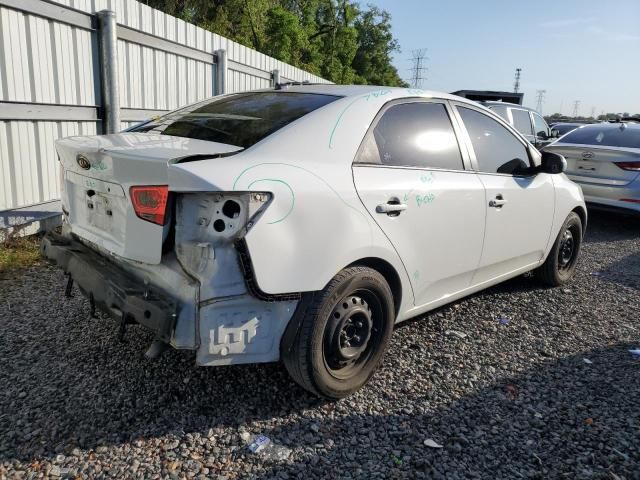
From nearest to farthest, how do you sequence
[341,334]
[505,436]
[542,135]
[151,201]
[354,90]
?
[151,201], [505,436], [341,334], [354,90], [542,135]

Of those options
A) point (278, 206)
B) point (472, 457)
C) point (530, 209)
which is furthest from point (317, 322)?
point (530, 209)

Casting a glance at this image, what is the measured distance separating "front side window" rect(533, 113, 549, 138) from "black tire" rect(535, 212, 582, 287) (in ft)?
22.7

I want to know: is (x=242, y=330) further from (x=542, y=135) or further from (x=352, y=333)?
(x=542, y=135)

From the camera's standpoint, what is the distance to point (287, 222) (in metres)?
2.31

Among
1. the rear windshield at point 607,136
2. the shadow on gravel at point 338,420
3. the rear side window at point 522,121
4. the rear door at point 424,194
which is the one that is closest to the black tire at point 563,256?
the rear door at point 424,194

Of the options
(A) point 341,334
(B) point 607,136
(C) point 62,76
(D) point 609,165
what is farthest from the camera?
(B) point 607,136

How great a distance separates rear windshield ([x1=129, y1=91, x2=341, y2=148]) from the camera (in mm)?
2696

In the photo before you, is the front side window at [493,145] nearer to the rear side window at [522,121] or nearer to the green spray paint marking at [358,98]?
the green spray paint marking at [358,98]

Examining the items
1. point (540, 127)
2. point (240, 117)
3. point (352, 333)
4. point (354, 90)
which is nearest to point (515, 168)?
point (354, 90)

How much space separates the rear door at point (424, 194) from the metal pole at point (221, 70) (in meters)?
5.76

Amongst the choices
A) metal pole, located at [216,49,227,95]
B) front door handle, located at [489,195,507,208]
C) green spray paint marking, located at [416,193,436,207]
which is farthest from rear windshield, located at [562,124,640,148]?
green spray paint marking, located at [416,193,436,207]

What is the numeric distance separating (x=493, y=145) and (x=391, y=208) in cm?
156

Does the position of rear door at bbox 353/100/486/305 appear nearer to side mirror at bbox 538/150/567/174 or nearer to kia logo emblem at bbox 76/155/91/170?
side mirror at bbox 538/150/567/174

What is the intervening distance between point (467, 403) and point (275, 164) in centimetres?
171
